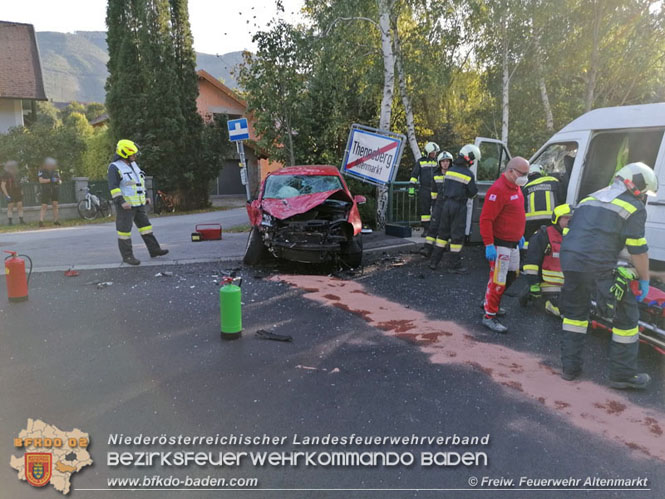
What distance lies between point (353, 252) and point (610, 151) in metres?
4.11

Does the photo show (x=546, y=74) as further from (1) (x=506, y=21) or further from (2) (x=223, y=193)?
(2) (x=223, y=193)

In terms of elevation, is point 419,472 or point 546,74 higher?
point 546,74

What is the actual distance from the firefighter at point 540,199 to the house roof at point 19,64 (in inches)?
979

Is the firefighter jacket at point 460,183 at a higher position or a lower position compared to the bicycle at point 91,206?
higher

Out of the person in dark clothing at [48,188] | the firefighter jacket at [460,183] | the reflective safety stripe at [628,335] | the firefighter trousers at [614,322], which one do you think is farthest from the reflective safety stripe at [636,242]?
the person in dark clothing at [48,188]

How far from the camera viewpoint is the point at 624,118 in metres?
5.95

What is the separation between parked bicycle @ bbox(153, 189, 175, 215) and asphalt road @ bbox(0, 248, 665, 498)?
39.8ft

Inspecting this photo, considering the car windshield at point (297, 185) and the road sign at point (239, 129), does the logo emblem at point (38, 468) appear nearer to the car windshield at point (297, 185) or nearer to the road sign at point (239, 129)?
the car windshield at point (297, 185)

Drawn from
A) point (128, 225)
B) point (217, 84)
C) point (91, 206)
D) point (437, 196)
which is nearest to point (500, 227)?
point (437, 196)

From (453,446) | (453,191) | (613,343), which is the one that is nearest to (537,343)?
(613,343)

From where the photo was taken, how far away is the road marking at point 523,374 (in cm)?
320

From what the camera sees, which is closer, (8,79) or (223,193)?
(8,79)

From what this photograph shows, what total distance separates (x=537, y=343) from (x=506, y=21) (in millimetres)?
12579

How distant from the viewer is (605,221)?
3.74 metres
